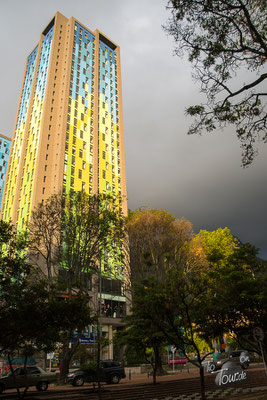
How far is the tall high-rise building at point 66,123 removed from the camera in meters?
51.5

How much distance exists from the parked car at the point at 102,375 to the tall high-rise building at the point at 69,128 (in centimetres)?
2342

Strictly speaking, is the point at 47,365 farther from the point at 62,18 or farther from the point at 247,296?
the point at 62,18

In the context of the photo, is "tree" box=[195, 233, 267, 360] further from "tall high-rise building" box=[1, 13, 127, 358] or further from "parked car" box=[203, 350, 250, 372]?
"tall high-rise building" box=[1, 13, 127, 358]

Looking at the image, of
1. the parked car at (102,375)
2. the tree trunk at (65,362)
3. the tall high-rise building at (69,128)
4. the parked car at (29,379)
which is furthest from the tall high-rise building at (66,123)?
the parked car at (102,375)

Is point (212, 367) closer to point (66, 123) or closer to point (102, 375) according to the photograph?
point (102, 375)

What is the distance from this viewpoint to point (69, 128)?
55.4m

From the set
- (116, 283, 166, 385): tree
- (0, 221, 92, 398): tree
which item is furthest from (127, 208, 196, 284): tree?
(0, 221, 92, 398): tree

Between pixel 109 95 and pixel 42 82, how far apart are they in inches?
580

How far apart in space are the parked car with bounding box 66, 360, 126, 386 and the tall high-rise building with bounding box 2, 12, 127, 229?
101 feet

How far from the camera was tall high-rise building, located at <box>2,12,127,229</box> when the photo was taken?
51469 millimetres

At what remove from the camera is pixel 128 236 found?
104 ft

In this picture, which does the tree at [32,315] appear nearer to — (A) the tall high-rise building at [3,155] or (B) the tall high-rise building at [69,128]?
(B) the tall high-rise building at [69,128]

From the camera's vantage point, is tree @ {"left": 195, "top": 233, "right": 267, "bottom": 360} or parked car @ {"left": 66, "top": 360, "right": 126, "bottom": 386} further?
parked car @ {"left": 66, "top": 360, "right": 126, "bottom": 386}

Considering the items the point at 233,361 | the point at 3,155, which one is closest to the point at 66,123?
the point at 233,361
